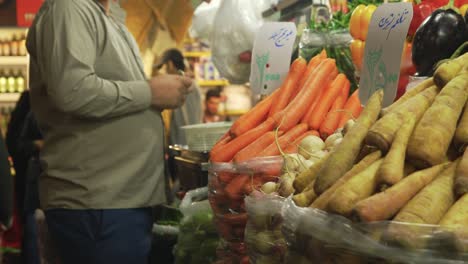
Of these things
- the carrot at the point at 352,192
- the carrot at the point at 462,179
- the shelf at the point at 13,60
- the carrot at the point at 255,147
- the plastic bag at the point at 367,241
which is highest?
the carrot at the point at 462,179

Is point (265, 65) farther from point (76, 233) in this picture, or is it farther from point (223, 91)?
point (223, 91)

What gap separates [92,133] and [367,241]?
5.50 ft

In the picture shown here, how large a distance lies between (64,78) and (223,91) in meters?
5.61

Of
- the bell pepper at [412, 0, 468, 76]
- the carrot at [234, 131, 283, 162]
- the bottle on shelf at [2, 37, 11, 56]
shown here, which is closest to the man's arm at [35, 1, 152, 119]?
the carrot at [234, 131, 283, 162]

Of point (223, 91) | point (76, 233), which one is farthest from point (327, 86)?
point (223, 91)

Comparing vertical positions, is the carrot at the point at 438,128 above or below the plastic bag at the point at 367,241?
above

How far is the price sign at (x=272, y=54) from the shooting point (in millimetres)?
2059

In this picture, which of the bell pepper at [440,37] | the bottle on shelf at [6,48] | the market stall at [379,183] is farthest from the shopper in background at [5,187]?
the bottle on shelf at [6,48]

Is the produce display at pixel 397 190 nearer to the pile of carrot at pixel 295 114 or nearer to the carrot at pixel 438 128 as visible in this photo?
the carrot at pixel 438 128

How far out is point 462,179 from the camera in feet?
2.82

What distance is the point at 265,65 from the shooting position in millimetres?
2104

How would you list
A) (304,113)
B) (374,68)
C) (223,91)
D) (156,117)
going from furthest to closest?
(223,91) < (156,117) < (304,113) < (374,68)

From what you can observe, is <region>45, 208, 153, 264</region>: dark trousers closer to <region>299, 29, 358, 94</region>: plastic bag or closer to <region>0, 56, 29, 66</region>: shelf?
<region>299, 29, 358, 94</region>: plastic bag

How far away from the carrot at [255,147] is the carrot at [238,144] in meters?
0.04
